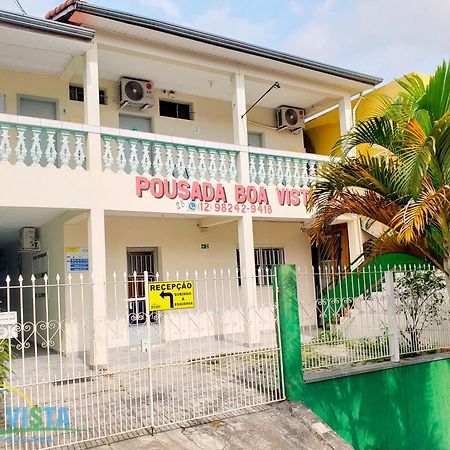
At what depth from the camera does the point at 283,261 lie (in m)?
13.7

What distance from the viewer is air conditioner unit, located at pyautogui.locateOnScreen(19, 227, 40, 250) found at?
449 inches

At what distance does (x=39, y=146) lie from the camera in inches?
326

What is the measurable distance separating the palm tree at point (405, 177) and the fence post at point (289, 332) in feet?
2.42

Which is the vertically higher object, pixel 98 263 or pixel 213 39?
pixel 213 39

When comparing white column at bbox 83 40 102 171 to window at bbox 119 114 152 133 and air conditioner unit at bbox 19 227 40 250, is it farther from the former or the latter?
air conditioner unit at bbox 19 227 40 250

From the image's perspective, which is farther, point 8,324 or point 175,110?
point 175,110

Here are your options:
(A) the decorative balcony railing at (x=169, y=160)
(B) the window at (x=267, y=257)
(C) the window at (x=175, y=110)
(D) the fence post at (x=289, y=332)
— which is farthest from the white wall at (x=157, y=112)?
(D) the fence post at (x=289, y=332)

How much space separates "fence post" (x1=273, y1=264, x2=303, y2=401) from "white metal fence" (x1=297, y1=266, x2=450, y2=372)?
1.22ft

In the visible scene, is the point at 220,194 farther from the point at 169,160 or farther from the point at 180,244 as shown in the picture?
the point at 180,244

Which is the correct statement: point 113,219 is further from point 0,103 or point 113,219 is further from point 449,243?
point 449,243

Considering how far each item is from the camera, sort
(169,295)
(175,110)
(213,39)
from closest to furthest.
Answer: (169,295) → (213,39) → (175,110)

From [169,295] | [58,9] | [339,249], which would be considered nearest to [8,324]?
[169,295]

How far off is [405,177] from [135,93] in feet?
24.0

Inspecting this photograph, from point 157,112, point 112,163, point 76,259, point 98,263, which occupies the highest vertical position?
point 157,112
